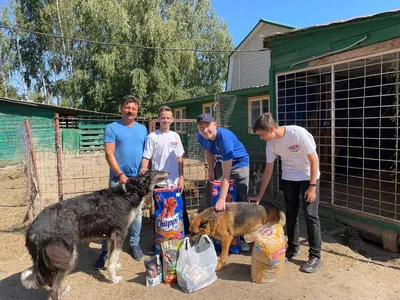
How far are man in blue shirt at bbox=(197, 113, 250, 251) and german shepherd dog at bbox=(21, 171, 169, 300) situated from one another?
712mm

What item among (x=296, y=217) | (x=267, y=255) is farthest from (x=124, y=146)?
(x=296, y=217)

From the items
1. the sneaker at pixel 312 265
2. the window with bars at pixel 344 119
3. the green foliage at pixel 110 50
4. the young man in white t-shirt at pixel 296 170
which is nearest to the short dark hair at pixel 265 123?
the young man in white t-shirt at pixel 296 170

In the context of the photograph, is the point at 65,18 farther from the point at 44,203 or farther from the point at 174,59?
the point at 44,203

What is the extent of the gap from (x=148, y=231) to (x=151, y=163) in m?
1.53

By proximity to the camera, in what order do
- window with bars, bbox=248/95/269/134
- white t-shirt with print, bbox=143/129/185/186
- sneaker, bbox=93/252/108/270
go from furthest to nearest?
window with bars, bbox=248/95/269/134, white t-shirt with print, bbox=143/129/185/186, sneaker, bbox=93/252/108/270

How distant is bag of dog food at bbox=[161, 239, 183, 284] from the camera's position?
3.17 meters

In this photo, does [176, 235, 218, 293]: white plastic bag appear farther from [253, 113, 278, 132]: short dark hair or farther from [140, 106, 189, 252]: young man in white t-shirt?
[253, 113, 278, 132]: short dark hair

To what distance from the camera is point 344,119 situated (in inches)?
224

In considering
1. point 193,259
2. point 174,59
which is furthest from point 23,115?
point 193,259

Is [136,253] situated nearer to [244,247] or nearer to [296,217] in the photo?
[244,247]

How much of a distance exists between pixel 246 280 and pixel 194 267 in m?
0.64

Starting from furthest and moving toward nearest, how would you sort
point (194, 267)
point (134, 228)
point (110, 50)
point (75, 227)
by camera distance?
point (110, 50)
point (134, 228)
point (194, 267)
point (75, 227)

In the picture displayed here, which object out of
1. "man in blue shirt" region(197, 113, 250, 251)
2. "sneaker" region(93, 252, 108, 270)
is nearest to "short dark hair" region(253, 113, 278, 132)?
"man in blue shirt" region(197, 113, 250, 251)

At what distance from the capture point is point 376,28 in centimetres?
432
